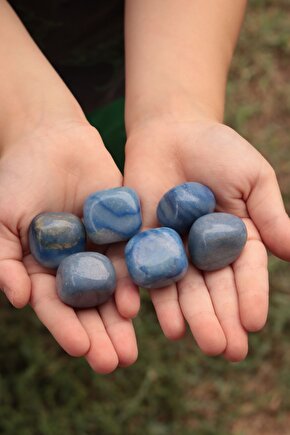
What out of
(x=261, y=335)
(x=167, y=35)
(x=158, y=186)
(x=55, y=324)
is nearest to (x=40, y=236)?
(x=55, y=324)

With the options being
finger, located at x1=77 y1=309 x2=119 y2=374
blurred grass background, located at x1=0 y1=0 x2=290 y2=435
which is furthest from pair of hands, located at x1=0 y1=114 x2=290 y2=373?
blurred grass background, located at x1=0 y1=0 x2=290 y2=435

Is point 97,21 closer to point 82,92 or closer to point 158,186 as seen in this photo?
point 82,92

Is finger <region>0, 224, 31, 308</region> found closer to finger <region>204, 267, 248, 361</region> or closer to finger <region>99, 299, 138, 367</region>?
finger <region>99, 299, 138, 367</region>

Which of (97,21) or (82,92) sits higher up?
(97,21)

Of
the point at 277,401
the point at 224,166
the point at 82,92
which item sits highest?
the point at 224,166

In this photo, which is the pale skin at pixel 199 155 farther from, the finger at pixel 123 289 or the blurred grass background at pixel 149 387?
the blurred grass background at pixel 149 387

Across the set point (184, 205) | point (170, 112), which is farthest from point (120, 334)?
point (170, 112)

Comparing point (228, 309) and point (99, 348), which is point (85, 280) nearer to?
point (99, 348)
